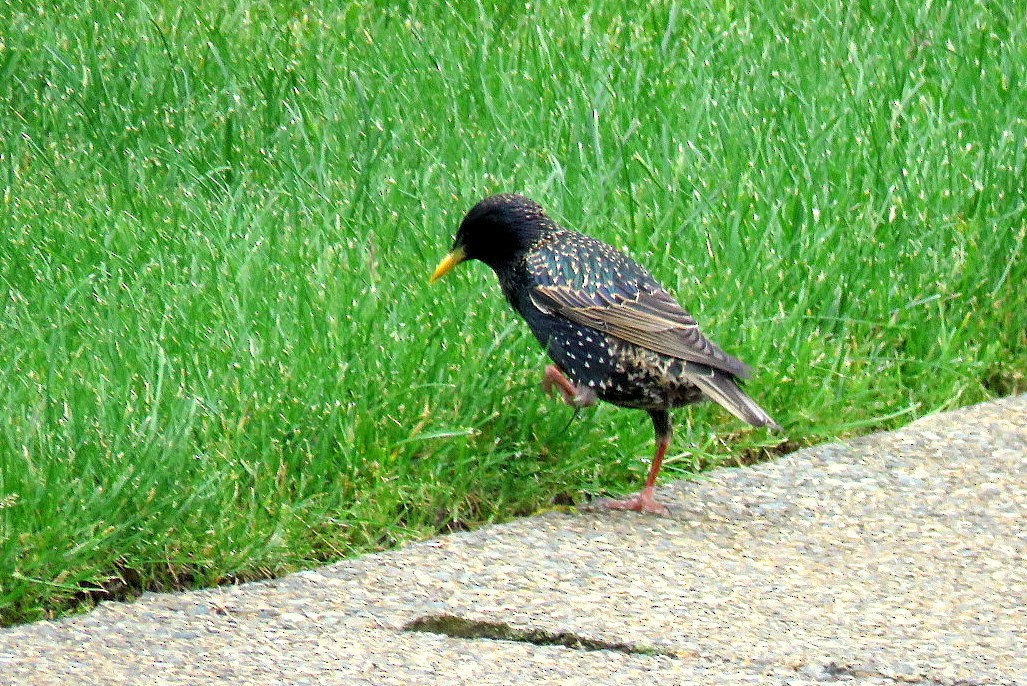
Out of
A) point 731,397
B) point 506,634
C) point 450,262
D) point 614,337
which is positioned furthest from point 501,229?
point 506,634

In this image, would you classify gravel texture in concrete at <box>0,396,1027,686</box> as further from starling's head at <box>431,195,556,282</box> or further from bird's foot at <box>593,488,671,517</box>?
starling's head at <box>431,195,556,282</box>

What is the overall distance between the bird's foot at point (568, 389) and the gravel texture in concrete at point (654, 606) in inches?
12.6

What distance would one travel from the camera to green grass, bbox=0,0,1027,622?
4191 mm

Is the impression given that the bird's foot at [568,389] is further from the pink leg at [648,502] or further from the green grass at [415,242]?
the pink leg at [648,502]

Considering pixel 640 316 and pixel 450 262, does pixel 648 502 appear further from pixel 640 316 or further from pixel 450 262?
pixel 450 262

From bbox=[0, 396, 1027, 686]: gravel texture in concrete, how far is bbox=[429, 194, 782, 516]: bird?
271 millimetres

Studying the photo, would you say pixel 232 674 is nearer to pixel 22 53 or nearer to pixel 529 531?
pixel 529 531

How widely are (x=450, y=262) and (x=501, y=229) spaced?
0.25 m

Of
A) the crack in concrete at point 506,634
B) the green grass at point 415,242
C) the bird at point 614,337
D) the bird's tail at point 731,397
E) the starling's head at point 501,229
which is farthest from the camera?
the starling's head at point 501,229

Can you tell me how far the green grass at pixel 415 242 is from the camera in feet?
13.8

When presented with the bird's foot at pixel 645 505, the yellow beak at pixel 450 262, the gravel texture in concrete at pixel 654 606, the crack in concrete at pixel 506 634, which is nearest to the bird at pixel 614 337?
the bird's foot at pixel 645 505

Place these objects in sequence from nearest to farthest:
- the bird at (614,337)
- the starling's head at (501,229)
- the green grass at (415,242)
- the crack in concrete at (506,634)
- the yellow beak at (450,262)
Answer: the crack in concrete at (506,634) < the green grass at (415,242) < the bird at (614,337) < the starling's head at (501,229) < the yellow beak at (450,262)

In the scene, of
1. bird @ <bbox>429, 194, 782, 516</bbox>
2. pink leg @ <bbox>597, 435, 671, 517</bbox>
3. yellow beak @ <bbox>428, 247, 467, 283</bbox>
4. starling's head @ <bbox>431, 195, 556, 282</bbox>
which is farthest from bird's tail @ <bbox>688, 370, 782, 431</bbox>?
yellow beak @ <bbox>428, 247, 467, 283</bbox>

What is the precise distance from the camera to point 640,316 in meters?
4.74
